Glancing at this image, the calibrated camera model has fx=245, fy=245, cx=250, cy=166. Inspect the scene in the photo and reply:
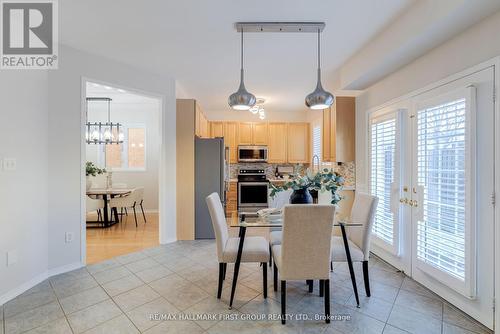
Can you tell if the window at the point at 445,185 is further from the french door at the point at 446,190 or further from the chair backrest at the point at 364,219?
the chair backrest at the point at 364,219

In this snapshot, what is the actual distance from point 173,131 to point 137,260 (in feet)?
6.35

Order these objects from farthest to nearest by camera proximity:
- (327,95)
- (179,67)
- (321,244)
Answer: (179,67) < (327,95) < (321,244)

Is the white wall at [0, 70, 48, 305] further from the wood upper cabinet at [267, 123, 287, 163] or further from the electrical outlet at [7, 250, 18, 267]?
the wood upper cabinet at [267, 123, 287, 163]

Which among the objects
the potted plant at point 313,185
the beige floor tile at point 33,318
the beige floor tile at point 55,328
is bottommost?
the beige floor tile at point 55,328

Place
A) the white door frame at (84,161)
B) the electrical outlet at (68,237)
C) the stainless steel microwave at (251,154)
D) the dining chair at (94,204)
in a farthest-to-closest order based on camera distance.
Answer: the stainless steel microwave at (251,154)
the dining chair at (94,204)
the white door frame at (84,161)
the electrical outlet at (68,237)

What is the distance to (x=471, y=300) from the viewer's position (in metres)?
1.98

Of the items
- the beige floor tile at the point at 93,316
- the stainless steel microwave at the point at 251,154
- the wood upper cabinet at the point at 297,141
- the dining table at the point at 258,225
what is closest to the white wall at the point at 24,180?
the beige floor tile at the point at 93,316

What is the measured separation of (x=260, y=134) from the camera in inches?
237

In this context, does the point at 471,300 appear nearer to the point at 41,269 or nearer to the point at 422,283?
the point at 422,283

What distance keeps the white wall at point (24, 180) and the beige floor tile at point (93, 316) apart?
0.83m

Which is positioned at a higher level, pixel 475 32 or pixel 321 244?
pixel 475 32

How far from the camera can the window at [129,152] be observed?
598cm

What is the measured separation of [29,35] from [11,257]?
219 centimetres

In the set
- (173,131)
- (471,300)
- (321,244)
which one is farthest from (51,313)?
(471,300)
